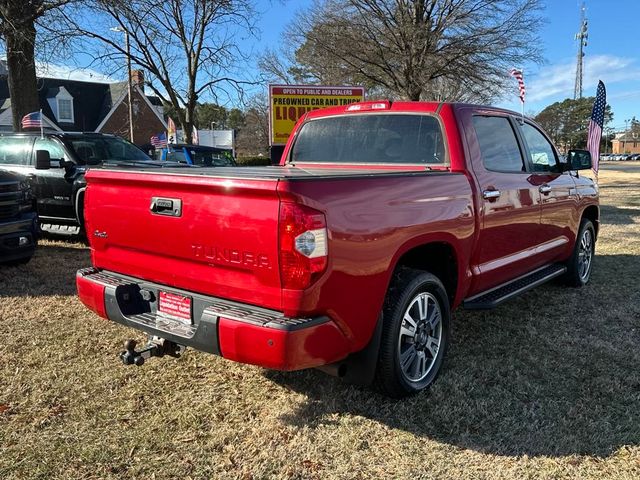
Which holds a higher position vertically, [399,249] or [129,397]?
[399,249]

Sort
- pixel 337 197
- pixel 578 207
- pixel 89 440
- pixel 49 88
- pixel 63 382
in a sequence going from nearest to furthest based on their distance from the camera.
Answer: pixel 337 197, pixel 89 440, pixel 63 382, pixel 578 207, pixel 49 88

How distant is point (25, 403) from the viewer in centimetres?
339

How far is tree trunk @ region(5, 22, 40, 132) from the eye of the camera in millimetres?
11906

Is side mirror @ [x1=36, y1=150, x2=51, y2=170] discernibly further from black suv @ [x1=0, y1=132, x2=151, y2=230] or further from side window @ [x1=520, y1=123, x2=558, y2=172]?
side window @ [x1=520, y1=123, x2=558, y2=172]

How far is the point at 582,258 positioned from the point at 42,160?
728cm

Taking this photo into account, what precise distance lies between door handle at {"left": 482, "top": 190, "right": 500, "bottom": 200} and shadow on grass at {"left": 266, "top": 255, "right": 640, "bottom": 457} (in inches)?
46.8

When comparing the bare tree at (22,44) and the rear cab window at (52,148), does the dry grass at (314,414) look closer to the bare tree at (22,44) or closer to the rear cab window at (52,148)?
the rear cab window at (52,148)

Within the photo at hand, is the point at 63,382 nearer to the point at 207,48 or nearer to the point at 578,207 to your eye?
the point at 578,207

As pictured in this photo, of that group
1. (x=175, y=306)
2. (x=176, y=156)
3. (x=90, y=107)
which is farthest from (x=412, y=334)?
(x=90, y=107)

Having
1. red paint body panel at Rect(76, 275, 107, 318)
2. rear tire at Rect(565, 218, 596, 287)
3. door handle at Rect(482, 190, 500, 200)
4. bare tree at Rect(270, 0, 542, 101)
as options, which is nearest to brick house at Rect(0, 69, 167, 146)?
bare tree at Rect(270, 0, 542, 101)

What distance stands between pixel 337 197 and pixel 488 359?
2102 millimetres

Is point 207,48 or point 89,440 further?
point 207,48

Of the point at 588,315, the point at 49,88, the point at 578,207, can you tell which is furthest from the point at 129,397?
the point at 49,88

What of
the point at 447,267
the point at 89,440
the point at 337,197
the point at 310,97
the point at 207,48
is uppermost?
the point at 207,48
